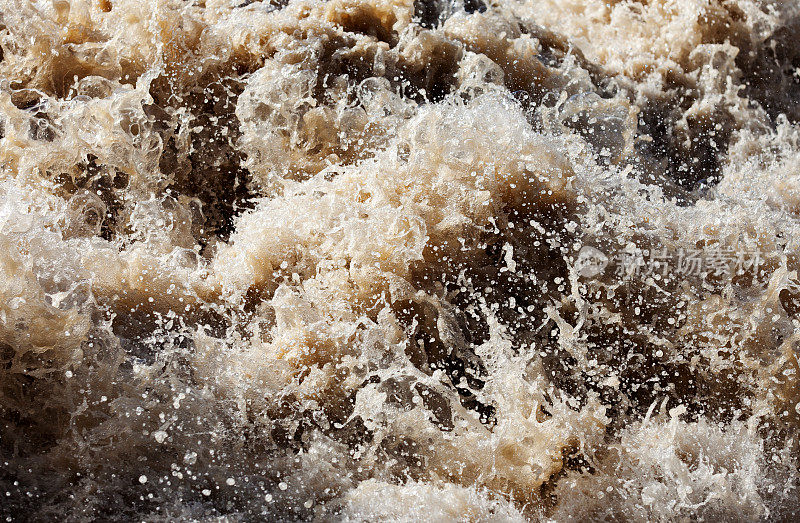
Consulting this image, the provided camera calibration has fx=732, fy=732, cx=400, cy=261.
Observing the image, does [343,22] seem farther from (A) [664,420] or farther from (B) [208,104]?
(A) [664,420]

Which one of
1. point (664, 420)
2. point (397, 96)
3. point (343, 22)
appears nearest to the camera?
point (664, 420)

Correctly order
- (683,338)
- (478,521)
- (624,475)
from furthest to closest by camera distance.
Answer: (683,338)
(624,475)
(478,521)

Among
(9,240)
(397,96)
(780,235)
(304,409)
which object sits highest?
(397,96)

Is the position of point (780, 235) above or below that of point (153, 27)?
below

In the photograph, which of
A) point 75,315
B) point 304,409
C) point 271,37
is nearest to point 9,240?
point 75,315

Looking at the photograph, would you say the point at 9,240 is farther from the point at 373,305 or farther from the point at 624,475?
the point at 624,475

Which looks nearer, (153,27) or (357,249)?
(357,249)
